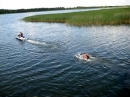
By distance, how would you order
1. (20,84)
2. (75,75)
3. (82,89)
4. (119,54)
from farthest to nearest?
1. (119,54)
2. (75,75)
3. (20,84)
4. (82,89)

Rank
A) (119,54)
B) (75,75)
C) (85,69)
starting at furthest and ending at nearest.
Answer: (119,54) < (85,69) < (75,75)

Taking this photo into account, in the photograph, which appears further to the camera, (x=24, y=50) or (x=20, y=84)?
(x=24, y=50)

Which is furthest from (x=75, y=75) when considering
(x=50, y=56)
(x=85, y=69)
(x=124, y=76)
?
(x=50, y=56)

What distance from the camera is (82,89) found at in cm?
1717

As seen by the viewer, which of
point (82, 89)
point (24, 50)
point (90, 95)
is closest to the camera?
point (90, 95)

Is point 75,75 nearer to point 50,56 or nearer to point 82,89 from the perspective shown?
point 82,89

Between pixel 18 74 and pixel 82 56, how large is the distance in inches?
327


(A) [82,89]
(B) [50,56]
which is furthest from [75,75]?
(B) [50,56]

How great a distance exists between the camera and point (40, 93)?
16.8m

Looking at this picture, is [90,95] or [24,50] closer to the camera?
[90,95]

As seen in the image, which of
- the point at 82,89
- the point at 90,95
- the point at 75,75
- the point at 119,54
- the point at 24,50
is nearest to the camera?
the point at 90,95

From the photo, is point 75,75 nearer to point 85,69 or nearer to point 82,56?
point 85,69

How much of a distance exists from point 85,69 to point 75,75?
197cm

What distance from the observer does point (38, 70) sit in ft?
73.6
